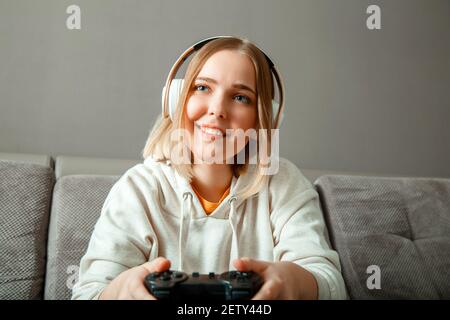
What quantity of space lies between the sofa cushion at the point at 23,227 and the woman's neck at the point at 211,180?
12.7 inches

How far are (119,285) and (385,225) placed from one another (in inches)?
25.0

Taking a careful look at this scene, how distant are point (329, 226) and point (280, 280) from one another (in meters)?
0.48

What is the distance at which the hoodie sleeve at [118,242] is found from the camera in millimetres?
467

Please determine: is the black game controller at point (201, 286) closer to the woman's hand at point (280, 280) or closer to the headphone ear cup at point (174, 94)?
the woman's hand at point (280, 280)

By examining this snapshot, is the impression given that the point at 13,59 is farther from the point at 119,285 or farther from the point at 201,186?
the point at 119,285

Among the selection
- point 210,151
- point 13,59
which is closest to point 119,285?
point 210,151

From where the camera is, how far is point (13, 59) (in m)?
0.92

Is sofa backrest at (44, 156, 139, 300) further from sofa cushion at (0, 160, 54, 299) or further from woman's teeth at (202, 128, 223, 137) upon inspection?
woman's teeth at (202, 128, 223, 137)

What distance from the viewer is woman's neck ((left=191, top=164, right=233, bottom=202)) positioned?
588mm

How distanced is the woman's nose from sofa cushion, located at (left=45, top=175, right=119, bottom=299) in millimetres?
358

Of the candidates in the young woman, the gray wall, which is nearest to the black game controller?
the young woman

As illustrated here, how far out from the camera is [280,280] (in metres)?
0.39
